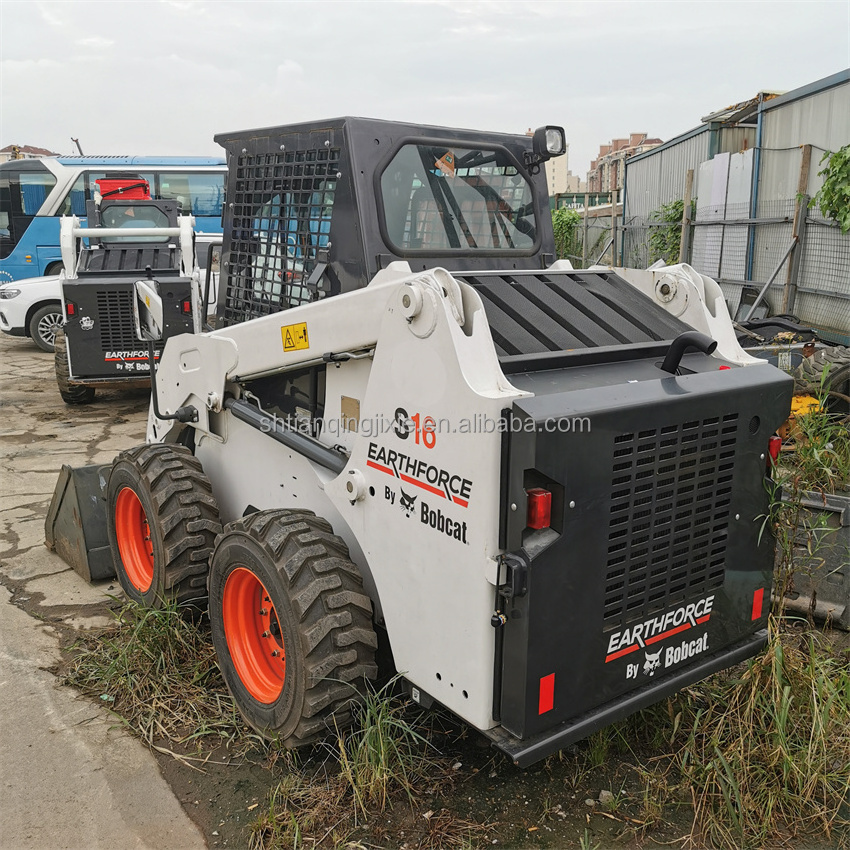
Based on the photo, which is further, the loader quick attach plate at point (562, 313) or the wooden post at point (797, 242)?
the wooden post at point (797, 242)

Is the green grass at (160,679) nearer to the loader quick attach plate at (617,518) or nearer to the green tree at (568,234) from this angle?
the loader quick attach plate at (617,518)

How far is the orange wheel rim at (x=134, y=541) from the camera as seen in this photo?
4.28m

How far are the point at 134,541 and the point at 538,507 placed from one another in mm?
2699

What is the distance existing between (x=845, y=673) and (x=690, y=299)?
1578 mm

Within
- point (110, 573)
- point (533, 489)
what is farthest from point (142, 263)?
point (533, 489)

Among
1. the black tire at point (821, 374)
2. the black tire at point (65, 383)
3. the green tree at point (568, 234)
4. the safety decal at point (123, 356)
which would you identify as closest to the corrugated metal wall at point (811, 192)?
the black tire at point (821, 374)

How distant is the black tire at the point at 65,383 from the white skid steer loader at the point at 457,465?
5636 mm

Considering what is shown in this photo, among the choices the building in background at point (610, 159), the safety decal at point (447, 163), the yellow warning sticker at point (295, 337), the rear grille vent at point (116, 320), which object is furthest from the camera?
the building in background at point (610, 159)

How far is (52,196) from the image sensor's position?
15781mm

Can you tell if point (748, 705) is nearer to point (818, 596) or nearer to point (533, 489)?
point (818, 596)

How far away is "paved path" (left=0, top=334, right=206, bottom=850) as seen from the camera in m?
2.80

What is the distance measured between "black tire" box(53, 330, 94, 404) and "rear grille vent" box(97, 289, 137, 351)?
0.52 metres

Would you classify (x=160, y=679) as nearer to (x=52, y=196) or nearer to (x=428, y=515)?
(x=428, y=515)

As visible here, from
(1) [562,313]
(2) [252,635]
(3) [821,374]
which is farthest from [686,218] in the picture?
(2) [252,635]
